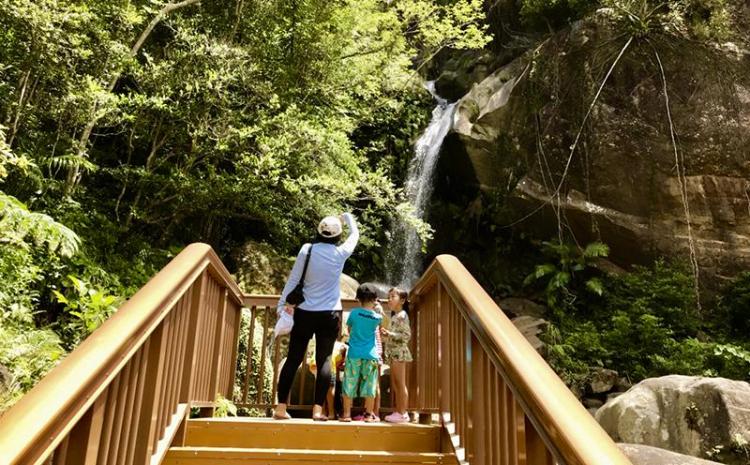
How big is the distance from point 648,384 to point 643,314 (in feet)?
14.8

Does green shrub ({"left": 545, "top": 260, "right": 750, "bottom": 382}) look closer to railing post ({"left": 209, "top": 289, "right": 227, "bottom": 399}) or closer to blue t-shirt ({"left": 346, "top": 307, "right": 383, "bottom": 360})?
blue t-shirt ({"left": 346, "top": 307, "right": 383, "bottom": 360})


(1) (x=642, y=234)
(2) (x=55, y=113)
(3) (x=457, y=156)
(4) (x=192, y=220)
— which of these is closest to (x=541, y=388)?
(2) (x=55, y=113)

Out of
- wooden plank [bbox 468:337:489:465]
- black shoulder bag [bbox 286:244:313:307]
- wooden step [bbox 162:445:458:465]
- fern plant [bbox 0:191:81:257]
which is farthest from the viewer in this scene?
fern plant [bbox 0:191:81:257]

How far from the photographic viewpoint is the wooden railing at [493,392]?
56.3 inches

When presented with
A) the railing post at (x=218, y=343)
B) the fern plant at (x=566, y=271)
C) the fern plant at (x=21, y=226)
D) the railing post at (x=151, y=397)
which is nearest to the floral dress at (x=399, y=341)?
the railing post at (x=218, y=343)

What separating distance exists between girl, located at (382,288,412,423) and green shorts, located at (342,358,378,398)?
279 mm

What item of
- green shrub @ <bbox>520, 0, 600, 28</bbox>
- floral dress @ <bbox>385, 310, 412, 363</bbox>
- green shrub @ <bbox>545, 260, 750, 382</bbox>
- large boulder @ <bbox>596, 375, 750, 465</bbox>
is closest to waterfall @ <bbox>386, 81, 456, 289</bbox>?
green shrub @ <bbox>520, 0, 600, 28</bbox>

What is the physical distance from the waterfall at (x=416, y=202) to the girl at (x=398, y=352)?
29.2 ft

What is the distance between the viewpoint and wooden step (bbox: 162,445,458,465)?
287 cm

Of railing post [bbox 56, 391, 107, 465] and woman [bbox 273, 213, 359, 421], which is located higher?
woman [bbox 273, 213, 359, 421]

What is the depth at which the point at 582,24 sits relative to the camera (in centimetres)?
1213

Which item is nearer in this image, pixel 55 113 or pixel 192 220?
pixel 55 113

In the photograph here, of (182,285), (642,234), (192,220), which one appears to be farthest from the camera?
(642,234)

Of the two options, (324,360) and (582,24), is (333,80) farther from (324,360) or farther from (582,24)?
(324,360)
